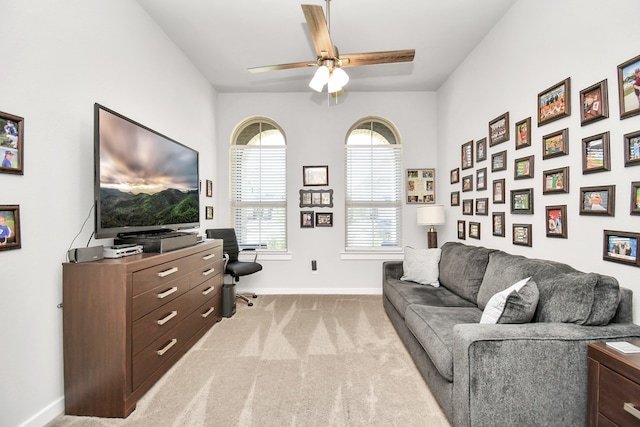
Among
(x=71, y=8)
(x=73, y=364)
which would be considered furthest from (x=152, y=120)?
(x=73, y=364)

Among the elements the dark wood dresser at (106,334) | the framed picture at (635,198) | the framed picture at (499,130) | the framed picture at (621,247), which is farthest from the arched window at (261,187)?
the framed picture at (635,198)

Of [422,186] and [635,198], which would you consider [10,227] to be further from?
[422,186]

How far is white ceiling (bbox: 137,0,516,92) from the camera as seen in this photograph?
2.69m

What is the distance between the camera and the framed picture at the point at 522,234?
2.51 meters

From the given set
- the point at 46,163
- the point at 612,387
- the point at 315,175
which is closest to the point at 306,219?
the point at 315,175

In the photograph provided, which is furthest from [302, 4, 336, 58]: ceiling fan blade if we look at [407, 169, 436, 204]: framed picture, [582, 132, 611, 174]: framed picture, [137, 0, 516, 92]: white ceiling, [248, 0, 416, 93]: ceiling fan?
[407, 169, 436, 204]: framed picture

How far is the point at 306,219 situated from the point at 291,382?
2657 mm

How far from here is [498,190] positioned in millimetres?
2957

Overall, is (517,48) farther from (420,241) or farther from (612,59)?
(420,241)

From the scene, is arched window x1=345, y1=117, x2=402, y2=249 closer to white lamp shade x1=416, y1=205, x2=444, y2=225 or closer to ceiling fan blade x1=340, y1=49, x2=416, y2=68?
white lamp shade x1=416, y1=205, x2=444, y2=225

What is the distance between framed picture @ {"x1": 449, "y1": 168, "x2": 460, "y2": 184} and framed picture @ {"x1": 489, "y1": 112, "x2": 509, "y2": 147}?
83 centimetres

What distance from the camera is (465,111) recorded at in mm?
3660

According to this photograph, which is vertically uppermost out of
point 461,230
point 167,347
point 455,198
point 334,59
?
point 334,59

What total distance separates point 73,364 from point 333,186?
3.54m
